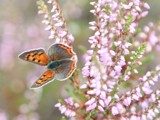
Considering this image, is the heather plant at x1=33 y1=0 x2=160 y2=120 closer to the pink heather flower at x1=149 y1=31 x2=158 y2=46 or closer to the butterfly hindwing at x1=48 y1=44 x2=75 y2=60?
the butterfly hindwing at x1=48 y1=44 x2=75 y2=60

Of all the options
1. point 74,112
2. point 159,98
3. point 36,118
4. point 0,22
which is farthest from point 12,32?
point 159,98

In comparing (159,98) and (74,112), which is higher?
(74,112)

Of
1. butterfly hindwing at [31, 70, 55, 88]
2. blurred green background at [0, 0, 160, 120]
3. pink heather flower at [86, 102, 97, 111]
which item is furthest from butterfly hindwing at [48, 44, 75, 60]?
blurred green background at [0, 0, 160, 120]

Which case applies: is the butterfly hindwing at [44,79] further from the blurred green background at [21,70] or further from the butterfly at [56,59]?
the blurred green background at [21,70]

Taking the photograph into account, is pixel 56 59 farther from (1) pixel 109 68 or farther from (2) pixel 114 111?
(2) pixel 114 111

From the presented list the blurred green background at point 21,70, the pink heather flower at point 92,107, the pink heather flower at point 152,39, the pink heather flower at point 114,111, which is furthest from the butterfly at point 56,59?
the blurred green background at point 21,70

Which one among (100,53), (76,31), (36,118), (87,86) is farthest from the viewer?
(76,31)

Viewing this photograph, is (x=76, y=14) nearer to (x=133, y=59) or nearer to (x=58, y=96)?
(x=58, y=96)
